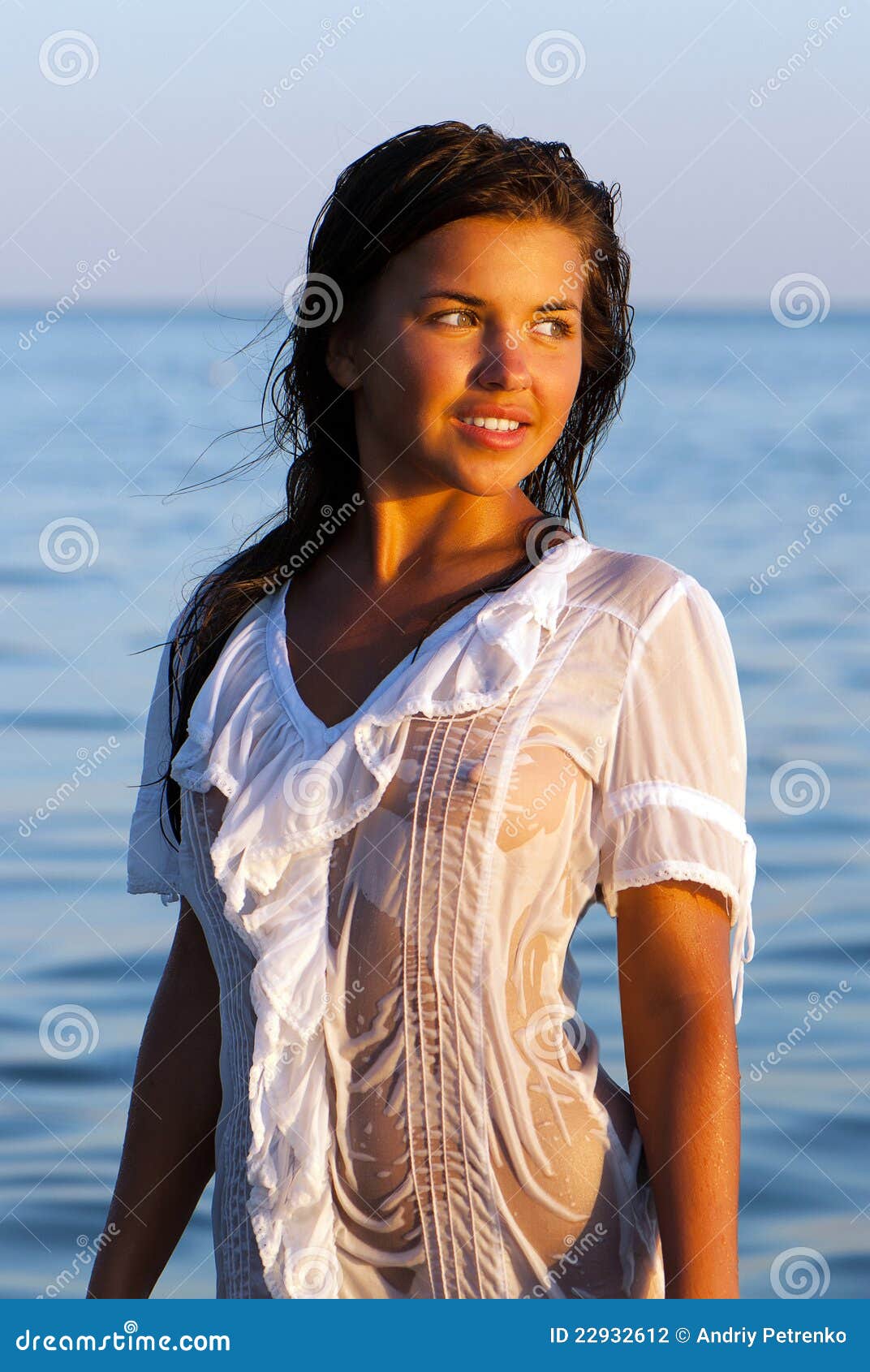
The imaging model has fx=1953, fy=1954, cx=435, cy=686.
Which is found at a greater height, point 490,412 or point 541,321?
point 541,321

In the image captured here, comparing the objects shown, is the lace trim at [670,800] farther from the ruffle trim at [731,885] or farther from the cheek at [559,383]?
the cheek at [559,383]

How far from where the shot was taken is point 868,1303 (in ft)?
7.00

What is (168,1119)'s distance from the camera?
2293 millimetres

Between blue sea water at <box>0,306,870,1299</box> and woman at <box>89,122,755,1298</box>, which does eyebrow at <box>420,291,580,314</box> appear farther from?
blue sea water at <box>0,306,870,1299</box>

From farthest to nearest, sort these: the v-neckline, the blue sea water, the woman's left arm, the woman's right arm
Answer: the blue sea water
the woman's right arm
the v-neckline
the woman's left arm

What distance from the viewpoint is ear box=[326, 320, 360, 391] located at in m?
2.29

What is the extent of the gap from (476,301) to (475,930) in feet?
2.19

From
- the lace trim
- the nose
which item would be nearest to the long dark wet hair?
the nose

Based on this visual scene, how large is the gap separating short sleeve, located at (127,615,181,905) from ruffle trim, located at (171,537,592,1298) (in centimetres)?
27

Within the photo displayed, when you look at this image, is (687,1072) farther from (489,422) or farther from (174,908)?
(174,908)

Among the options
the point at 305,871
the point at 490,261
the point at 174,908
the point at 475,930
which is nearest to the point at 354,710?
the point at 305,871

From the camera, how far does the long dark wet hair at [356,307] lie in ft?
6.95

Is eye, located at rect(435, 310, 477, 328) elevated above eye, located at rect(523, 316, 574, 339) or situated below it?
below

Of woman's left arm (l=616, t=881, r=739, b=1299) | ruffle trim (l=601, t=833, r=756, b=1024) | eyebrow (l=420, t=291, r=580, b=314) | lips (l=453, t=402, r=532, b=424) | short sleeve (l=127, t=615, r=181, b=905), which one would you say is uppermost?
eyebrow (l=420, t=291, r=580, b=314)
